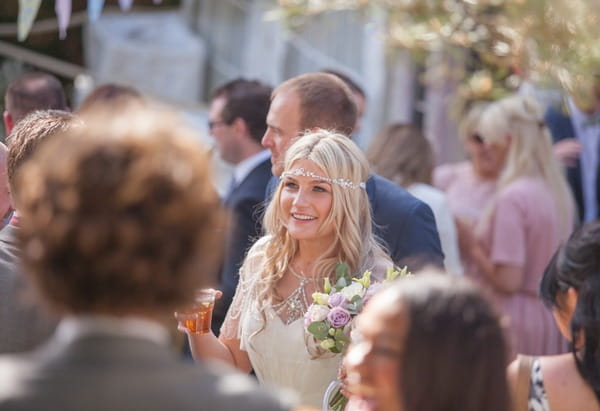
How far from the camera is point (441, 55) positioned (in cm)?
826

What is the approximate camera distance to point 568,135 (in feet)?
23.2

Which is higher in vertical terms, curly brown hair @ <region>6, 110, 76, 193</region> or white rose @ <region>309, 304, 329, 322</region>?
curly brown hair @ <region>6, 110, 76, 193</region>

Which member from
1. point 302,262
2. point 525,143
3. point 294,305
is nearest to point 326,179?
point 302,262

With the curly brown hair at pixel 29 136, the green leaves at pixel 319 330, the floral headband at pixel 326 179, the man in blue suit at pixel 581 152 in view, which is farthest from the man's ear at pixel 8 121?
the man in blue suit at pixel 581 152

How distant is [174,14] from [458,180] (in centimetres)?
689

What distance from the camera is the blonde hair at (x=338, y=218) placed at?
12.8ft

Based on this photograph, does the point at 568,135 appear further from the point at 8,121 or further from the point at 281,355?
the point at 281,355

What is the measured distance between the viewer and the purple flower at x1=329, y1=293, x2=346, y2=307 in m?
3.54

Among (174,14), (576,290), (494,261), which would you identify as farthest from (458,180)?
(174,14)

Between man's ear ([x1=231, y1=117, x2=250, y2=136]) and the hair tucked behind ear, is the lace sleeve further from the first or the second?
man's ear ([x1=231, y1=117, x2=250, y2=136])

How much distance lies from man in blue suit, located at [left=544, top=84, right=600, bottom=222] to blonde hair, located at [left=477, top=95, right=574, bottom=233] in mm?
804

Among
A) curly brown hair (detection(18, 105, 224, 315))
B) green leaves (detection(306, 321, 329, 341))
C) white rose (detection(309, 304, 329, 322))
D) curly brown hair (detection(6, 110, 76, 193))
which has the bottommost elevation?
green leaves (detection(306, 321, 329, 341))

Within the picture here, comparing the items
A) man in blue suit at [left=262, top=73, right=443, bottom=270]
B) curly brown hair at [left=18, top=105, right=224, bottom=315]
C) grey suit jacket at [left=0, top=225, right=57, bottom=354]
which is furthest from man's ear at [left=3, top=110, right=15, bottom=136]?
curly brown hair at [left=18, top=105, right=224, bottom=315]

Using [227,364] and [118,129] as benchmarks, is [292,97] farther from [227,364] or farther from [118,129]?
[118,129]
